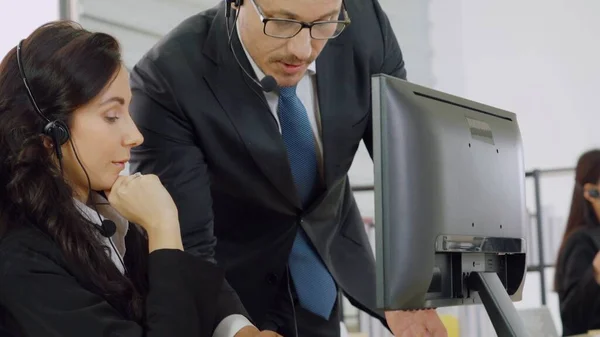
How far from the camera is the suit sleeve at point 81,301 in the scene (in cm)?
119

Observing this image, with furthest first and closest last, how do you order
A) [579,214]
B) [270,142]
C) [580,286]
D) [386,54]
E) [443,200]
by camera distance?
[579,214]
[580,286]
[386,54]
[270,142]
[443,200]

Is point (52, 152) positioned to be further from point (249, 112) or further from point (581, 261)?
point (581, 261)

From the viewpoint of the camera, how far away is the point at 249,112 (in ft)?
5.31

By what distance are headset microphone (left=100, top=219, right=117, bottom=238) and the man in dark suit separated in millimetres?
193

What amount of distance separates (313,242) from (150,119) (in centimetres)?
37

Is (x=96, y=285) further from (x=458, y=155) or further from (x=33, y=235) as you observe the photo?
(x=458, y=155)

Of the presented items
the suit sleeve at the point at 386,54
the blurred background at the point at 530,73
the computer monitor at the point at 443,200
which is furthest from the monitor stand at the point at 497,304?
the blurred background at the point at 530,73

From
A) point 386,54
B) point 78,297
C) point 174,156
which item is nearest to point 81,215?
point 78,297

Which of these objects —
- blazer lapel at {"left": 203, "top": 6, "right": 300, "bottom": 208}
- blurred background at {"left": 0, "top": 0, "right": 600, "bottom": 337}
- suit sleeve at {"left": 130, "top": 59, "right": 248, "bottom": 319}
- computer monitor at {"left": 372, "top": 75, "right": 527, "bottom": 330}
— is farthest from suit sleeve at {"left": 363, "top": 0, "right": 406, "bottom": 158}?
blurred background at {"left": 0, "top": 0, "right": 600, "bottom": 337}

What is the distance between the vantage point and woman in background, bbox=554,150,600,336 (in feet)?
11.4


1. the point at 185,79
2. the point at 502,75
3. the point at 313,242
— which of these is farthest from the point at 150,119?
the point at 502,75

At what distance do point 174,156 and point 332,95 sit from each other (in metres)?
0.32

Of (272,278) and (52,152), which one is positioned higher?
(52,152)

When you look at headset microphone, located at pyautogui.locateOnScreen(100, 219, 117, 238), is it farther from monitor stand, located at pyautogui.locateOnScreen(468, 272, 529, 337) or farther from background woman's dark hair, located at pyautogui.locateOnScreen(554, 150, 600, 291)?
background woman's dark hair, located at pyautogui.locateOnScreen(554, 150, 600, 291)
